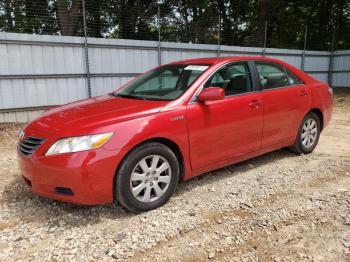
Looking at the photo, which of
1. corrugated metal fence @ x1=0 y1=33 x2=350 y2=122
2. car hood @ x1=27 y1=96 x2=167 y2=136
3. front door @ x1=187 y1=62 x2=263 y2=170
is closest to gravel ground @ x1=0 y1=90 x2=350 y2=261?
front door @ x1=187 y1=62 x2=263 y2=170

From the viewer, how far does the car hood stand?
10.7 feet

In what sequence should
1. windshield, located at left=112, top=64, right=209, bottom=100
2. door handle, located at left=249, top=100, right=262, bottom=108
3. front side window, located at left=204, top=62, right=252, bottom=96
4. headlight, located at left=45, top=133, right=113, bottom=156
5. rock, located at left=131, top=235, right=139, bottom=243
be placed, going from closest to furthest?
1. rock, located at left=131, top=235, right=139, bottom=243
2. headlight, located at left=45, top=133, right=113, bottom=156
3. windshield, located at left=112, top=64, right=209, bottom=100
4. front side window, located at left=204, top=62, right=252, bottom=96
5. door handle, located at left=249, top=100, right=262, bottom=108

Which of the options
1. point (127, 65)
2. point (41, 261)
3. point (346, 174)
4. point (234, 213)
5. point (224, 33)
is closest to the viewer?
point (41, 261)

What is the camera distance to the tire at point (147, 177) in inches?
128

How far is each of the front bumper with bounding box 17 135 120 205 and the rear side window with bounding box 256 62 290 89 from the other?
7.97 feet

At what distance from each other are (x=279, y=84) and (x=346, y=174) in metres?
1.50

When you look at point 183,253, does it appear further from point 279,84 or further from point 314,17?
point 314,17

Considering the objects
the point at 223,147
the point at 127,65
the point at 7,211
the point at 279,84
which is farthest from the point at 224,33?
the point at 7,211

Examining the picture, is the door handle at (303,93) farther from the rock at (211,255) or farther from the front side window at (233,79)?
the rock at (211,255)

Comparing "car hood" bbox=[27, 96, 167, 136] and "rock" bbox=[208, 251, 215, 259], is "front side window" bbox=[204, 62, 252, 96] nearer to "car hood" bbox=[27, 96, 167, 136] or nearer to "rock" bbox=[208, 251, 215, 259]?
"car hood" bbox=[27, 96, 167, 136]

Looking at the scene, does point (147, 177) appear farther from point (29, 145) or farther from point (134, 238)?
point (29, 145)

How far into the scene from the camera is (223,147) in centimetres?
405

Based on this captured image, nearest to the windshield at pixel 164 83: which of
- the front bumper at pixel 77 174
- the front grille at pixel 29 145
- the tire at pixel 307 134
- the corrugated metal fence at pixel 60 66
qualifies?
the front bumper at pixel 77 174

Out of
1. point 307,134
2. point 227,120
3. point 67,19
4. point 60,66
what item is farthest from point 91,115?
point 67,19
